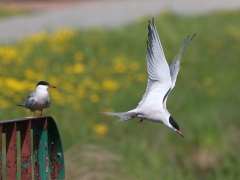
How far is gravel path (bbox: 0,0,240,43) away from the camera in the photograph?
13.6 m

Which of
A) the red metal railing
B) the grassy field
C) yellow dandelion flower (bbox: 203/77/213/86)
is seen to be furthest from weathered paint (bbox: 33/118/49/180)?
yellow dandelion flower (bbox: 203/77/213/86)

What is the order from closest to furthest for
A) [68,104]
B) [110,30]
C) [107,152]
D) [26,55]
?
1. [107,152]
2. [68,104]
3. [26,55]
4. [110,30]

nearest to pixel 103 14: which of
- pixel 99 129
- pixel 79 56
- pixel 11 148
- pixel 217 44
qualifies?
pixel 217 44

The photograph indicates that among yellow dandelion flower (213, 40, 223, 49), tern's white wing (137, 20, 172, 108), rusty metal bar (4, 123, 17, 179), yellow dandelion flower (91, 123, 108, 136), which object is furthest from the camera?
yellow dandelion flower (213, 40, 223, 49)

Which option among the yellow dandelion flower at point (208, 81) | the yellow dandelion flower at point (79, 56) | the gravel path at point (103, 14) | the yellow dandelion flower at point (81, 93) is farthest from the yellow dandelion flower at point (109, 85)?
the gravel path at point (103, 14)

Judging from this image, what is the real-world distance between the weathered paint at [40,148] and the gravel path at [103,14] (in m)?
8.92

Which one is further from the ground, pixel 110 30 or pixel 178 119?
pixel 110 30

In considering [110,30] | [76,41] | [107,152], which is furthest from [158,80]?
[110,30]

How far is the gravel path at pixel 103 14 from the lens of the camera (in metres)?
13.6

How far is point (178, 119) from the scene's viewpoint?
696 centimetres

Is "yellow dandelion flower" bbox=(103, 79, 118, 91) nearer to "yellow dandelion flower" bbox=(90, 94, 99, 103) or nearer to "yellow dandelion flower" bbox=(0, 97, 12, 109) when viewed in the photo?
"yellow dandelion flower" bbox=(90, 94, 99, 103)

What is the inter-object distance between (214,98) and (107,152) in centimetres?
212

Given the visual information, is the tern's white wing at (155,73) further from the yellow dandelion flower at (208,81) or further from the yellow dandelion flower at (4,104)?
the yellow dandelion flower at (208,81)

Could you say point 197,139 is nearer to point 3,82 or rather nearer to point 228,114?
point 228,114
